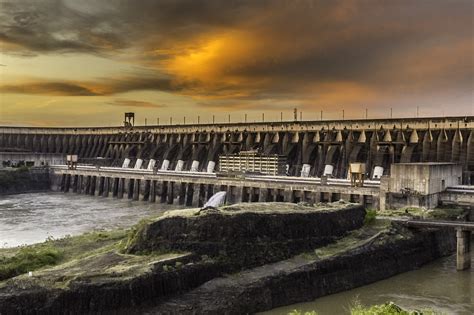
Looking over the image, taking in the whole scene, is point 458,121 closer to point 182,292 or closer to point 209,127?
point 209,127

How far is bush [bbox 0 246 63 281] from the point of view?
22.8 meters

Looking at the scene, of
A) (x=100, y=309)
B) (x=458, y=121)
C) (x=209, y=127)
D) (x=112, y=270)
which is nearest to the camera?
(x=100, y=309)

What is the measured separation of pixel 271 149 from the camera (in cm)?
7612

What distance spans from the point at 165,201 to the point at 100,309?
45.2 metres

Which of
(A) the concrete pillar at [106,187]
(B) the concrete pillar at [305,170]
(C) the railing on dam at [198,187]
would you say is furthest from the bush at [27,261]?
(A) the concrete pillar at [106,187]

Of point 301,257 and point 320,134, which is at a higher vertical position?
point 320,134

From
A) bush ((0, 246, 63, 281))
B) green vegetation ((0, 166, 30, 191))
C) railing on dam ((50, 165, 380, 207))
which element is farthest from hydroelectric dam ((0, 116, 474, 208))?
bush ((0, 246, 63, 281))

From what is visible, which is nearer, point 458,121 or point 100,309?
point 100,309

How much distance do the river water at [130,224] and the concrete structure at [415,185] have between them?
7.50 m

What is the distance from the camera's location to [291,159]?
72.4m

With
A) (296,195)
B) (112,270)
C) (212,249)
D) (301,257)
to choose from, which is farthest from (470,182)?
(112,270)

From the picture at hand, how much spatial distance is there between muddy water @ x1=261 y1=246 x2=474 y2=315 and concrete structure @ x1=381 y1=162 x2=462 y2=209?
9990mm

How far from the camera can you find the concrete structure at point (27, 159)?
3501 inches

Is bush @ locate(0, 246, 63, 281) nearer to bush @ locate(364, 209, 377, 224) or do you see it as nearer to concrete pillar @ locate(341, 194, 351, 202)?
bush @ locate(364, 209, 377, 224)
